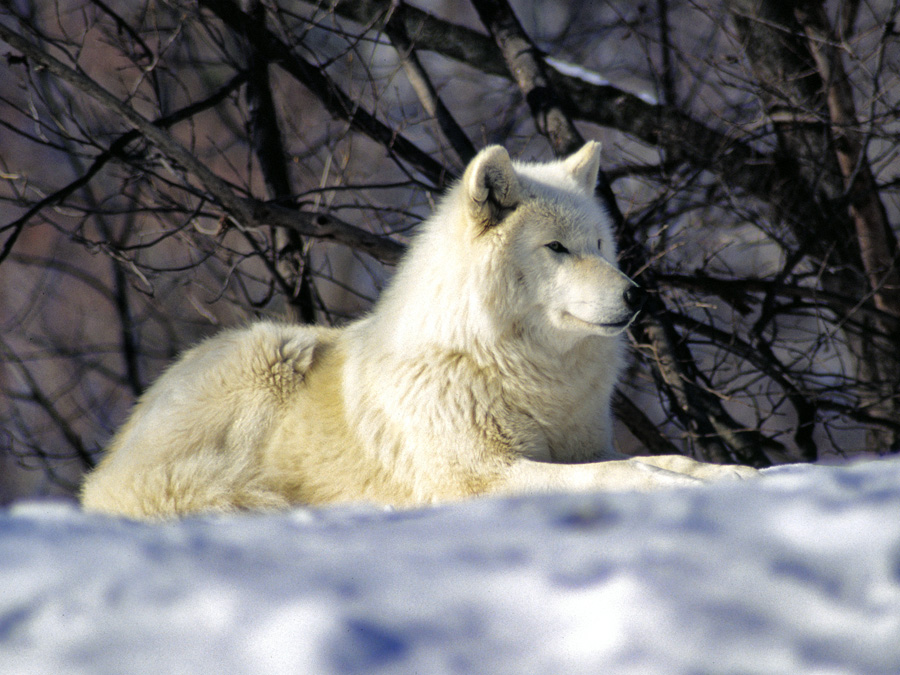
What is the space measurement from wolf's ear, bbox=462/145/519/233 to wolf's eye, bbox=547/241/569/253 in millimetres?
260

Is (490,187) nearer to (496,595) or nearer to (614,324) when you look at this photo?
(614,324)

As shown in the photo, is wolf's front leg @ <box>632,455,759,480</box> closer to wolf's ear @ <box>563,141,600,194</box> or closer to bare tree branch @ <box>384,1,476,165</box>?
wolf's ear @ <box>563,141,600,194</box>

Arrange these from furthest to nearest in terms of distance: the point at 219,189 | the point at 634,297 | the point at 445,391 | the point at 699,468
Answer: the point at 219,189, the point at 445,391, the point at 634,297, the point at 699,468

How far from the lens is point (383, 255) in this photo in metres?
5.13

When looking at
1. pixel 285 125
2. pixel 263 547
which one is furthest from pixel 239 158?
pixel 263 547

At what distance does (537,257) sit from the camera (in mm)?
3320

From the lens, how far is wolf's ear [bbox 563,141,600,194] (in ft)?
12.9

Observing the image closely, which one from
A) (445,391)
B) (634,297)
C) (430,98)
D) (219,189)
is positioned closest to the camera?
(634,297)

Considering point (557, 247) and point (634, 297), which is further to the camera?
point (557, 247)

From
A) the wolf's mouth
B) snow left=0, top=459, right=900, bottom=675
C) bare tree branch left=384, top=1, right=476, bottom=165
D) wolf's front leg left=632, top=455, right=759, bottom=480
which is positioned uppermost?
bare tree branch left=384, top=1, right=476, bottom=165

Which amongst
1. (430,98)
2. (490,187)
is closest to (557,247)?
(490,187)

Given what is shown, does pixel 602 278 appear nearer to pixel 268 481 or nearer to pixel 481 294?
pixel 481 294

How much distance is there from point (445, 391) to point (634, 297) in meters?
0.94

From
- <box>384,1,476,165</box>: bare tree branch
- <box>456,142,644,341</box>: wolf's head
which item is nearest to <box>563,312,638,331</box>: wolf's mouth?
<box>456,142,644,341</box>: wolf's head
